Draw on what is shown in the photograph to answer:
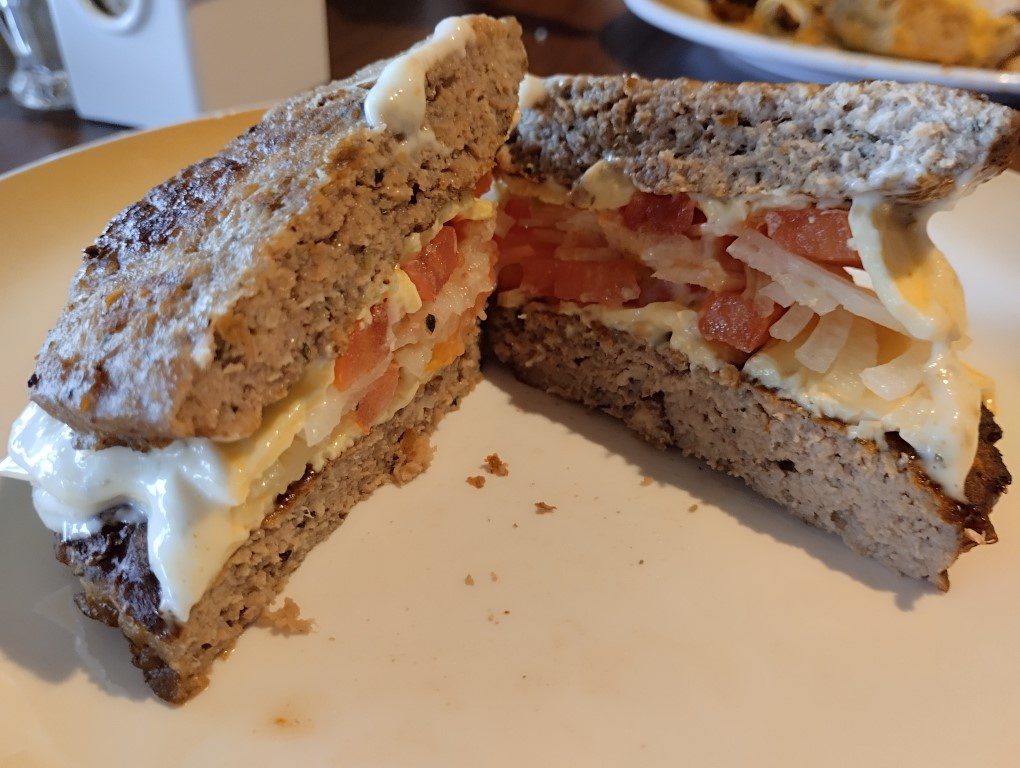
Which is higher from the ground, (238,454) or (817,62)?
(817,62)

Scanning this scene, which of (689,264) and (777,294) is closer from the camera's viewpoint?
(777,294)

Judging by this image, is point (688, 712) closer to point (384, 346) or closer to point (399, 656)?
point (399, 656)

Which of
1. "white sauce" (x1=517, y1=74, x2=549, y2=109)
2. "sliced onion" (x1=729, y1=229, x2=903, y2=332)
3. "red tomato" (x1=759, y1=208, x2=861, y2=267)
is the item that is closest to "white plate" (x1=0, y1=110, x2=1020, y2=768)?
"sliced onion" (x1=729, y1=229, x2=903, y2=332)

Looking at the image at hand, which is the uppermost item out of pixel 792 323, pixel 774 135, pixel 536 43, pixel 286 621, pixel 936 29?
pixel 774 135

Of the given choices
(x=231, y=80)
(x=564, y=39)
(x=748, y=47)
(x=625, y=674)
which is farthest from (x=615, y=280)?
(x=564, y=39)

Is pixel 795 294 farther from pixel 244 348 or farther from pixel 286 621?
pixel 286 621

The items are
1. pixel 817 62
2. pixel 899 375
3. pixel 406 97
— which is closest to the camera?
pixel 406 97

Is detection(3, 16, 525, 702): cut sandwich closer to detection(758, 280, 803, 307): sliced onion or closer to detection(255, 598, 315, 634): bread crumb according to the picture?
detection(255, 598, 315, 634): bread crumb

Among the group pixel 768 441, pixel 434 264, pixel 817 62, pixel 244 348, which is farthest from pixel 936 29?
pixel 244 348
